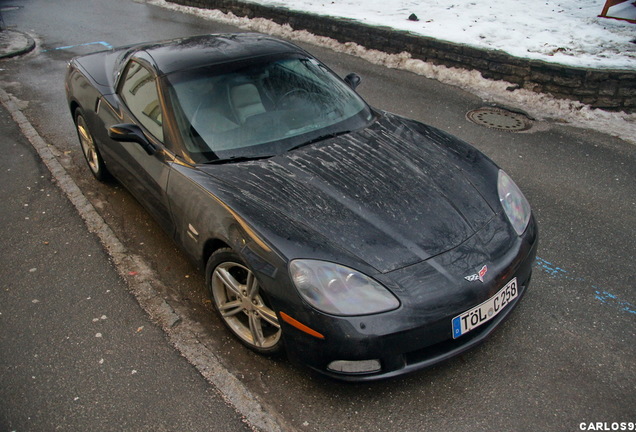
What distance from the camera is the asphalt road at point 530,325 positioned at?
2754 mm

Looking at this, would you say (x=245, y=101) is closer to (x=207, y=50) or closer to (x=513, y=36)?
(x=207, y=50)

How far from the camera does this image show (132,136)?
3643 mm

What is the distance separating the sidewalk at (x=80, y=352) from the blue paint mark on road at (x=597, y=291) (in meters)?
2.39

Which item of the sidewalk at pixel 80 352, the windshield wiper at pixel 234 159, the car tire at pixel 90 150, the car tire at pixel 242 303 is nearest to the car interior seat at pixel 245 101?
the windshield wiper at pixel 234 159

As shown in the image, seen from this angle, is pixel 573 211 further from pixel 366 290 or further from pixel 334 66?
pixel 334 66

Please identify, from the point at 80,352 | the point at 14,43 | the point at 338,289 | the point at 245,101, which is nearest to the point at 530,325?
the point at 338,289

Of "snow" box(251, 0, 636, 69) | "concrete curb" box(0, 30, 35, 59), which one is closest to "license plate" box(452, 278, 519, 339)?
"snow" box(251, 0, 636, 69)

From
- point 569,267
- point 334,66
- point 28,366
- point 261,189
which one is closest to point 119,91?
point 261,189

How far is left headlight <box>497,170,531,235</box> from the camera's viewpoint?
318 cm

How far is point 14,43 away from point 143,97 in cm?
827

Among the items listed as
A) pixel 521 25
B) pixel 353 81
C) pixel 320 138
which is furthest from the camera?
pixel 521 25

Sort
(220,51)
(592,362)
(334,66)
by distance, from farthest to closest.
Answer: (334,66) < (220,51) < (592,362)

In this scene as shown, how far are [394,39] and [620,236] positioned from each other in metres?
5.84

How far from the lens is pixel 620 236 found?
4191 millimetres
